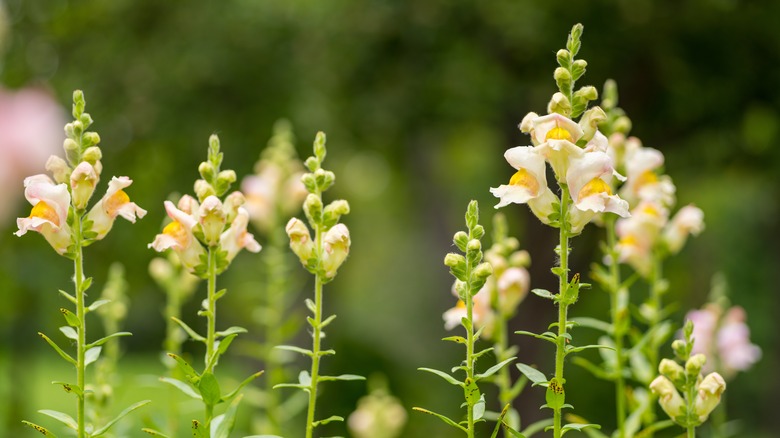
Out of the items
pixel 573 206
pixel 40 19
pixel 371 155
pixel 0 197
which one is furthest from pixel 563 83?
pixel 371 155

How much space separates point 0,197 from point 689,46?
494 cm

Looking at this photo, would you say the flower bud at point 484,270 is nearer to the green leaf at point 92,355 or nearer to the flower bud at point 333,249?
the flower bud at point 333,249

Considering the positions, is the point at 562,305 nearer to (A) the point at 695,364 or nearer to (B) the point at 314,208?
(A) the point at 695,364

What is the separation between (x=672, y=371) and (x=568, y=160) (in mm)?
428

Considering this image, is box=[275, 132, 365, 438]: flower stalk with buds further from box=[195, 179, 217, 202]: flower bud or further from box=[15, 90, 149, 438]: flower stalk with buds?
box=[15, 90, 149, 438]: flower stalk with buds

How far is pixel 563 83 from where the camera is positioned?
150cm

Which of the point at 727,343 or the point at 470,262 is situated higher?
the point at 727,343

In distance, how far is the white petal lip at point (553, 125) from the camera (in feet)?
4.74

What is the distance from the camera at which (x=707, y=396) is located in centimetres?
163

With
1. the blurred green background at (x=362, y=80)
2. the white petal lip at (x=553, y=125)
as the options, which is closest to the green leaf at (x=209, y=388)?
the white petal lip at (x=553, y=125)

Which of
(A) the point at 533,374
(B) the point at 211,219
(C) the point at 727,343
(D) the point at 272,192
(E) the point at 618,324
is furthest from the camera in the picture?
(D) the point at 272,192

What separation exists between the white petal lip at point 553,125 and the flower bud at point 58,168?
780 mm

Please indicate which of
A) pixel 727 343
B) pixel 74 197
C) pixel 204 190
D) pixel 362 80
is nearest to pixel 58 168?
pixel 74 197

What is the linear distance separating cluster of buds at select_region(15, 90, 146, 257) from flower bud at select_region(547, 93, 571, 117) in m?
0.69
